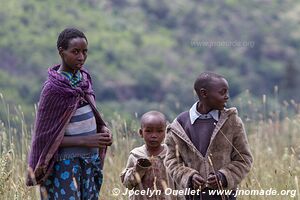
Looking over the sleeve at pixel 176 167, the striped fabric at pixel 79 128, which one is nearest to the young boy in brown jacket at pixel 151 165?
the sleeve at pixel 176 167

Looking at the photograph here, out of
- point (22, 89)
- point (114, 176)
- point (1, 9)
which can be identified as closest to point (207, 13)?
point (1, 9)

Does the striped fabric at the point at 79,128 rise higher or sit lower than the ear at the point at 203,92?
lower

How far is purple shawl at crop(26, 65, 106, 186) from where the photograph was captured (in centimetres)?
414

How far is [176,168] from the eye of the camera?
4.35 m

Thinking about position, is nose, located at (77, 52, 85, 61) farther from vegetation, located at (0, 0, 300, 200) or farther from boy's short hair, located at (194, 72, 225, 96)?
vegetation, located at (0, 0, 300, 200)

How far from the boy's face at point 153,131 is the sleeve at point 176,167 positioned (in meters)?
0.33

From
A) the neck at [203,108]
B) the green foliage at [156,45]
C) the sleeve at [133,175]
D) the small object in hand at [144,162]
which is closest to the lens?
the neck at [203,108]

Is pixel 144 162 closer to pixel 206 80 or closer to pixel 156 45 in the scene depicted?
pixel 206 80

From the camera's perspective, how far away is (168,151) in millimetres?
4449

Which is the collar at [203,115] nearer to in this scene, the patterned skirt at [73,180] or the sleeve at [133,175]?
the sleeve at [133,175]

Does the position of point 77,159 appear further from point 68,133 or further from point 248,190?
point 248,190

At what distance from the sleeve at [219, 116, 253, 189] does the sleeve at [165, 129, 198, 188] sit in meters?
0.20

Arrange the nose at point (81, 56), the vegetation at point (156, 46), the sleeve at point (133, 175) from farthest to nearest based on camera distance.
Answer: the vegetation at point (156, 46) → the sleeve at point (133, 175) → the nose at point (81, 56)

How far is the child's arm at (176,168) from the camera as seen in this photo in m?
4.27
